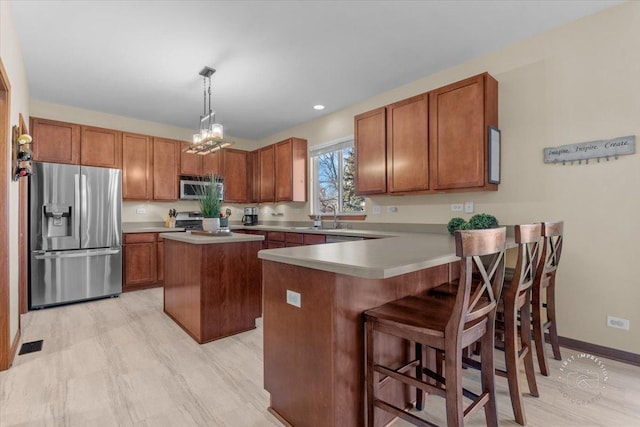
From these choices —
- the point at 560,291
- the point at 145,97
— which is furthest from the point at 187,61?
the point at 560,291

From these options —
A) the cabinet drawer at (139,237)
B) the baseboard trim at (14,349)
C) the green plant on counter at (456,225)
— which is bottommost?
the baseboard trim at (14,349)

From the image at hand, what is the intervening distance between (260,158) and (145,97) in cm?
219

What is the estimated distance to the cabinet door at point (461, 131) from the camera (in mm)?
2789

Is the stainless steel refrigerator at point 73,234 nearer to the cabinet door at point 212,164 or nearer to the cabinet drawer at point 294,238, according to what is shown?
the cabinet door at point 212,164

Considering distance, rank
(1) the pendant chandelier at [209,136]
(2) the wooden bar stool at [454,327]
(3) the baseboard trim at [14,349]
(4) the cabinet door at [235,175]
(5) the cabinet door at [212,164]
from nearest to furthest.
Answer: (2) the wooden bar stool at [454,327] → (3) the baseboard trim at [14,349] → (1) the pendant chandelier at [209,136] → (5) the cabinet door at [212,164] → (4) the cabinet door at [235,175]

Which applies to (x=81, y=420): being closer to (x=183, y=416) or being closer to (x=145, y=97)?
(x=183, y=416)

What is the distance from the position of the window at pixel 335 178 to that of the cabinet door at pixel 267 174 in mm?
799

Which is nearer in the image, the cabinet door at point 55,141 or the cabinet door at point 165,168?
the cabinet door at point 55,141

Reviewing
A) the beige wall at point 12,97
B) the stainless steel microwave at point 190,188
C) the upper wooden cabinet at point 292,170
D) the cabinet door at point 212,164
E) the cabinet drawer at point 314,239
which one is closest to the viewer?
the beige wall at point 12,97

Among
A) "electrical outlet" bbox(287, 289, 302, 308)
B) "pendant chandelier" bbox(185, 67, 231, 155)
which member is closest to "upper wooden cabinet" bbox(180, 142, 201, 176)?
"pendant chandelier" bbox(185, 67, 231, 155)

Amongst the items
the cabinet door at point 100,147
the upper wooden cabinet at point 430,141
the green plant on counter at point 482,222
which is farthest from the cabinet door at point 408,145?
the cabinet door at point 100,147

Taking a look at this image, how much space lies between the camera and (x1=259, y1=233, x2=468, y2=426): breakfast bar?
136 centimetres

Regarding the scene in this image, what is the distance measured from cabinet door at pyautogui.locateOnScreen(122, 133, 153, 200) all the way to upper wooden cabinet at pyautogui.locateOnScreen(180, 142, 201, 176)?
1.56 ft

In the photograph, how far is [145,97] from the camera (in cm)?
407
